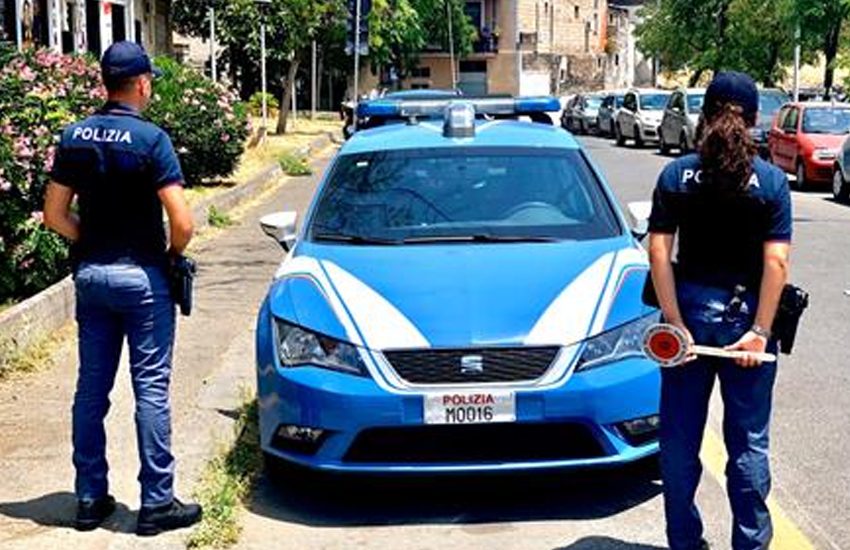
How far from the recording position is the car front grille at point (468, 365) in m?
5.43

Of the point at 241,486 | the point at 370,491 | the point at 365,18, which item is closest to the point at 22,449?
the point at 241,486

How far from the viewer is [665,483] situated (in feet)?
15.9

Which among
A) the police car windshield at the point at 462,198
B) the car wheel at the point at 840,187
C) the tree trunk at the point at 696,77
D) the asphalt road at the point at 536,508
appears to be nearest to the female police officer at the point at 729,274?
the asphalt road at the point at 536,508

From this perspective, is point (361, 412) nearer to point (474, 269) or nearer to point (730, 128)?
point (474, 269)

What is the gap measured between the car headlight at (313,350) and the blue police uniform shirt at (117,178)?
2.37ft

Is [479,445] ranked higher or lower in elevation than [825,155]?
higher

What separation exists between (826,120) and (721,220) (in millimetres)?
20084

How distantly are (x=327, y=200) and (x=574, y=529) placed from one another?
8.09 ft

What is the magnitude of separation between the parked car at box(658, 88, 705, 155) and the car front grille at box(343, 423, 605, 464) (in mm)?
24939

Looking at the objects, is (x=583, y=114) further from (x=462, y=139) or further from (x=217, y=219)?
(x=462, y=139)

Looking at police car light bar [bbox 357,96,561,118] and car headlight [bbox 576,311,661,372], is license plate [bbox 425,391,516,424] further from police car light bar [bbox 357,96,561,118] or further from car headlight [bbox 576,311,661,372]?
police car light bar [bbox 357,96,561,118]

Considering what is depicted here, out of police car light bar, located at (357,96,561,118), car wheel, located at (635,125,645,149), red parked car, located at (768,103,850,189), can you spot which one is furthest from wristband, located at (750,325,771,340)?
car wheel, located at (635,125,645,149)

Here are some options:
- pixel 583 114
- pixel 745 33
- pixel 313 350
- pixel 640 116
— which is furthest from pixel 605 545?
pixel 583 114

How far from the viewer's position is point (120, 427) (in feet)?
23.0
